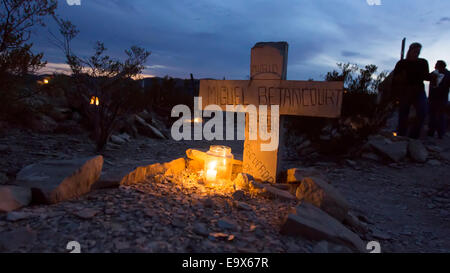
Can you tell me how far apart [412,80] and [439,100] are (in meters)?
2.42

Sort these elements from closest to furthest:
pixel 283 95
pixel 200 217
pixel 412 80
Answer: pixel 200 217 → pixel 283 95 → pixel 412 80

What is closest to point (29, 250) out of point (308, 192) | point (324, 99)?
point (308, 192)

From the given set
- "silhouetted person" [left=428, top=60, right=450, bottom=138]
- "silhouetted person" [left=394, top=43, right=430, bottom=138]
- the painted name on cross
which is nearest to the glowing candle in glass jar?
the painted name on cross

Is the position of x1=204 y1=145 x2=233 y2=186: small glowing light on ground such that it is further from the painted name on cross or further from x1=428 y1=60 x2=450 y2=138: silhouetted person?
x1=428 y1=60 x2=450 y2=138: silhouetted person

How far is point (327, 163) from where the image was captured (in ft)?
21.3

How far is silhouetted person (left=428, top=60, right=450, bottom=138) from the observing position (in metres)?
7.87

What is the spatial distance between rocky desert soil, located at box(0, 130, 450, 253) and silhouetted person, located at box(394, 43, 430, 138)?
1.97 meters

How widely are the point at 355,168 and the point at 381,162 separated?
30.5 inches

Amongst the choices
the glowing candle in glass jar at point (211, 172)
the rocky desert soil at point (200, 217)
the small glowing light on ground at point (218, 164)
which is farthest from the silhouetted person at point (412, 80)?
the glowing candle in glass jar at point (211, 172)

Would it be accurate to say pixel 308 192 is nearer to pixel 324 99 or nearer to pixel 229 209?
pixel 229 209

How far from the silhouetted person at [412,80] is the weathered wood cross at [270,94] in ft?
14.3

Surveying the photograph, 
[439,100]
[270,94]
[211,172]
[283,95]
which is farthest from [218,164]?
[439,100]

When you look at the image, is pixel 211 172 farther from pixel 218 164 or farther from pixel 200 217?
pixel 200 217

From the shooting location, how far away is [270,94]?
4000 millimetres
